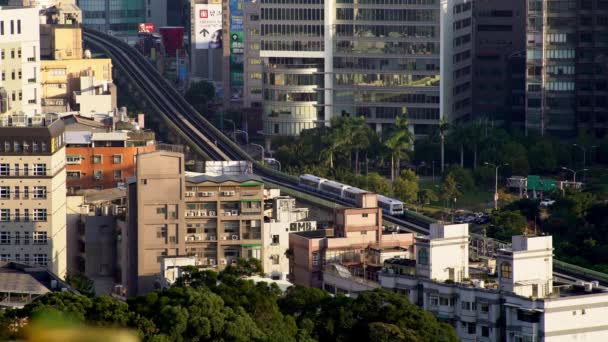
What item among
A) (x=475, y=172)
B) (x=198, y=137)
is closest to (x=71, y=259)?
(x=475, y=172)

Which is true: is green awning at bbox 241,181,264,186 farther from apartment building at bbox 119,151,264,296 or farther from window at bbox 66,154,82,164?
window at bbox 66,154,82,164

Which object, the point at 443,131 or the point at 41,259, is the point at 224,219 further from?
the point at 443,131

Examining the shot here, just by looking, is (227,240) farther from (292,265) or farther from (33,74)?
(33,74)

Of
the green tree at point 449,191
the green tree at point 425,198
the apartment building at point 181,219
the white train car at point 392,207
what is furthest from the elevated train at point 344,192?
the apartment building at point 181,219

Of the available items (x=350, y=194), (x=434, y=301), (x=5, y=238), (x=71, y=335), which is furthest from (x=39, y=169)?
(x=71, y=335)

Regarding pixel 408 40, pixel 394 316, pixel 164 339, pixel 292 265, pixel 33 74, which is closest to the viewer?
pixel 164 339

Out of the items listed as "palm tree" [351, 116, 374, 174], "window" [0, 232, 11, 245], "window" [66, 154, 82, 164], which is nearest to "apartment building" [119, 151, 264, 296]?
"window" [0, 232, 11, 245]

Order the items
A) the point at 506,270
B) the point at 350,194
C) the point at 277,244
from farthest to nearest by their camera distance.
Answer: the point at 350,194
the point at 277,244
the point at 506,270
